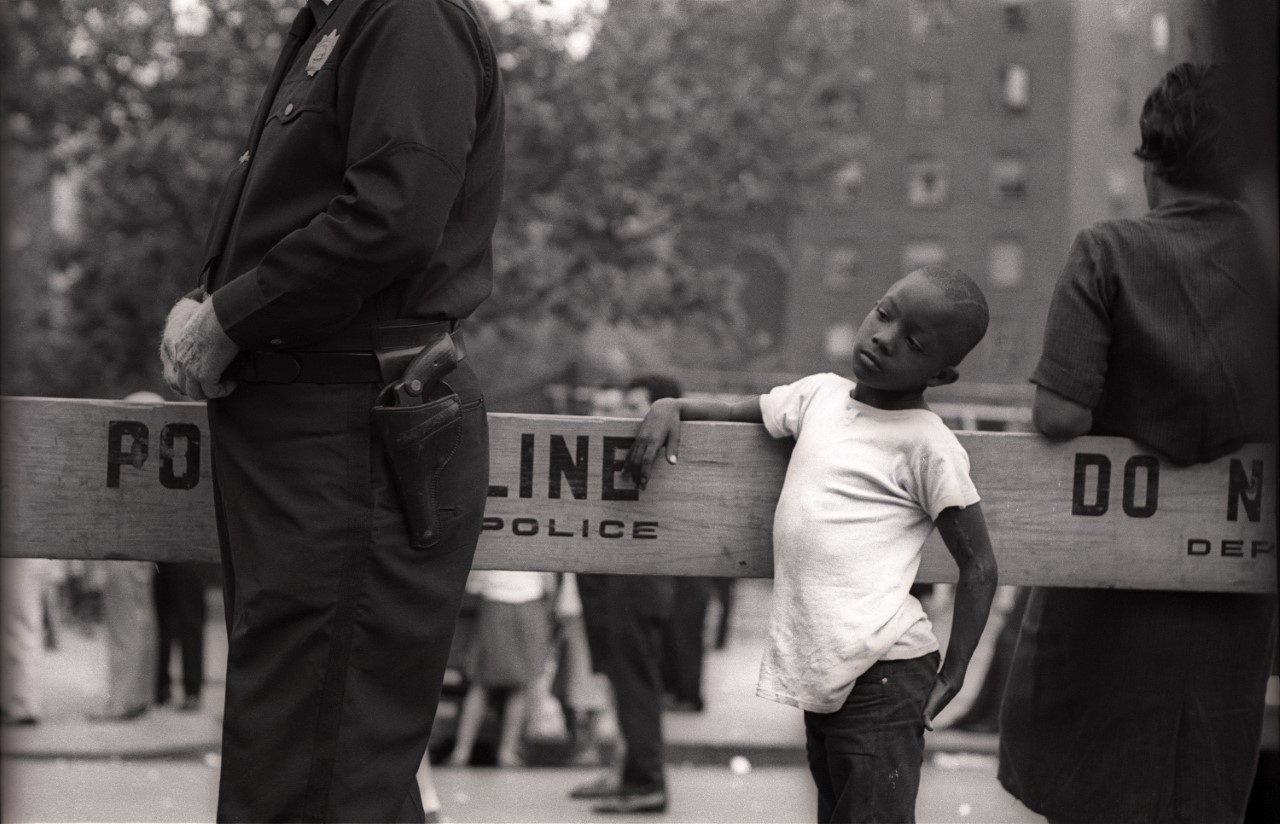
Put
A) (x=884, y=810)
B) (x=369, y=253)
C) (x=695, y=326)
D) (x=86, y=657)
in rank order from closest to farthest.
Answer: (x=369, y=253) < (x=884, y=810) < (x=86, y=657) < (x=695, y=326)

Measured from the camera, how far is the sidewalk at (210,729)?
30.6 ft

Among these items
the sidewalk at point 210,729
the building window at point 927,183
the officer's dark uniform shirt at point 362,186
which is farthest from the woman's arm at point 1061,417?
the building window at point 927,183

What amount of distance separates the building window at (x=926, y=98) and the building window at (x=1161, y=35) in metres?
51.6

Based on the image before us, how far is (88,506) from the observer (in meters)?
3.14

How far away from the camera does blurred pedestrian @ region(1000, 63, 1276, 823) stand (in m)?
3.31

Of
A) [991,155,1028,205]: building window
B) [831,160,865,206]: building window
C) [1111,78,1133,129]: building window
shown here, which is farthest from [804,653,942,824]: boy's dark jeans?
[991,155,1028,205]: building window

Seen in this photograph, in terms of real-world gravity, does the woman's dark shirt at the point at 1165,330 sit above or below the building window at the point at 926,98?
below

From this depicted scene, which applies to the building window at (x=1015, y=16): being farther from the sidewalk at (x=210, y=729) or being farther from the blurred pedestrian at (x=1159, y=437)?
the blurred pedestrian at (x=1159, y=437)

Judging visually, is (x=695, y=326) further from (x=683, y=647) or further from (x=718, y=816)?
(x=718, y=816)

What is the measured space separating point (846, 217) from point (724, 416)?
52.9m

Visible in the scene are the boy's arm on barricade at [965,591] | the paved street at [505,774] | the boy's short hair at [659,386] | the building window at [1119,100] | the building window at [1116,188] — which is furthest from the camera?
the building window at [1116,188]

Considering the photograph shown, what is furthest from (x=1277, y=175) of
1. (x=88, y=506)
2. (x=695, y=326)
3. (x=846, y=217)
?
(x=846, y=217)

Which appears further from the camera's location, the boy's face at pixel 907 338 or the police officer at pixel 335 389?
the boy's face at pixel 907 338

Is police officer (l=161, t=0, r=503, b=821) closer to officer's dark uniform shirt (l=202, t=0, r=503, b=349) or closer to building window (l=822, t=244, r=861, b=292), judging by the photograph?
officer's dark uniform shirt (l=202, t=0, r=503, b=349)
